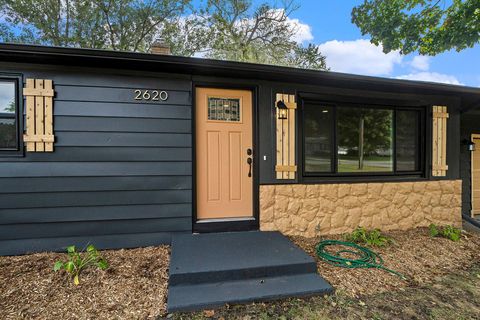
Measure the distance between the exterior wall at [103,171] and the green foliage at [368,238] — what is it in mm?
2337

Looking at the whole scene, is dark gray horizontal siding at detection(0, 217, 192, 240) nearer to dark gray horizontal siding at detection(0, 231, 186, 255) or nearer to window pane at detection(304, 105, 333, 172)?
dark gray horizontal siding at detection(0, 231, 186, 255)

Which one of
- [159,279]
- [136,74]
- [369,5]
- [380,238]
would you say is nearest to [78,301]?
[159,279]

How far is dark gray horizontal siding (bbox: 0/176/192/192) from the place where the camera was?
110 inches

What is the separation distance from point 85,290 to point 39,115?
78.9 inches

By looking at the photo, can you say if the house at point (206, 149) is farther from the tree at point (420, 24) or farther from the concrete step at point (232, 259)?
the tree at point (420, 24)

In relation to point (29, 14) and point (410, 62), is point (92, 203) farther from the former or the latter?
point (410, 62)

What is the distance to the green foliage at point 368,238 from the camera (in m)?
3.35

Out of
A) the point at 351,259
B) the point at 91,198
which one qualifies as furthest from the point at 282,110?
the point at 91,198

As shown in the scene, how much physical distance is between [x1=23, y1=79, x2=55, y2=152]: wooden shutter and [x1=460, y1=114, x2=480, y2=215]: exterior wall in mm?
7321

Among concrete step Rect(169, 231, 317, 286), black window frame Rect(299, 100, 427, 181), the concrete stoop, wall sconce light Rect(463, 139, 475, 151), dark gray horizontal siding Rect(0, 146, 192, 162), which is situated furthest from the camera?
wall sconce light Rect(463, 139, 475, 151)

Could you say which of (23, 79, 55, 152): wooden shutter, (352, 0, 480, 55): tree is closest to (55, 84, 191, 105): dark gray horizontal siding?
(23, 79, 55, 152): wooden shutter

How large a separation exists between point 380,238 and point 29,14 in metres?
12.6

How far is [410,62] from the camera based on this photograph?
35.1ft

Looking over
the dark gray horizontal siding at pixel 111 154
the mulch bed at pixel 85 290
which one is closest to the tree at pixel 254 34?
the dark gray horizontal siding at pixel 111 154
